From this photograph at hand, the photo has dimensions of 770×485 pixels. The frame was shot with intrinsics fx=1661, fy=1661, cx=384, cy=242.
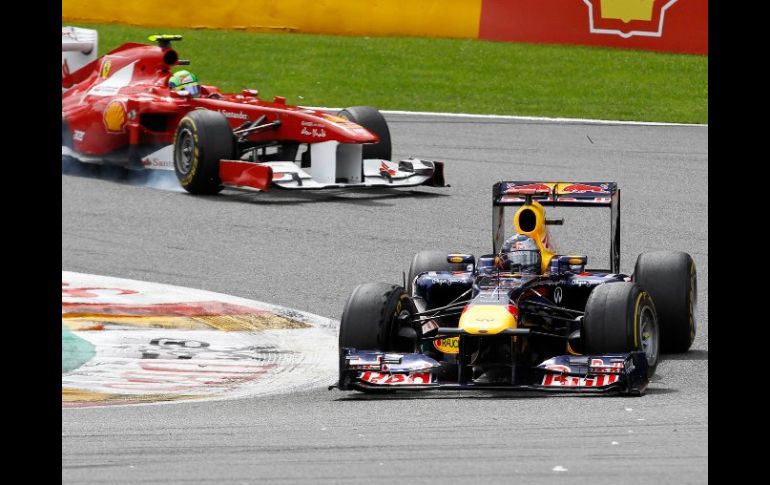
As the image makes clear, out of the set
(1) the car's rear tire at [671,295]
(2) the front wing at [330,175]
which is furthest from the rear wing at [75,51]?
(1) the car's rear tire at [671,295]

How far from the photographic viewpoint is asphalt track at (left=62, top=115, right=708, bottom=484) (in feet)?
22.7

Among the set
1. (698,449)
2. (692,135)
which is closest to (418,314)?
(698,449)

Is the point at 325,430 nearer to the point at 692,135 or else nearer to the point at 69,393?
the point at 69,393

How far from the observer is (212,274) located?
43.1 ft

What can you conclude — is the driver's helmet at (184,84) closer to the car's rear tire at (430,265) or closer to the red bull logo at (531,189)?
the car's rear tire at (430,265)

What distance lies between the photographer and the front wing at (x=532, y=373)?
28.6ft

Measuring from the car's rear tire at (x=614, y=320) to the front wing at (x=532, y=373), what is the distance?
4.7 inches

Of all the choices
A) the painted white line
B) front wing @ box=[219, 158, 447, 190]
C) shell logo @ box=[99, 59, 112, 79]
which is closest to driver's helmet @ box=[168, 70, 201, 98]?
shell logo @ box=[99, 59, 112, 79]

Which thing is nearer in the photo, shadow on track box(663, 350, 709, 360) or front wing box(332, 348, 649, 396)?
front wing box(332, 348, 649, 396)

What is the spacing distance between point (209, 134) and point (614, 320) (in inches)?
325

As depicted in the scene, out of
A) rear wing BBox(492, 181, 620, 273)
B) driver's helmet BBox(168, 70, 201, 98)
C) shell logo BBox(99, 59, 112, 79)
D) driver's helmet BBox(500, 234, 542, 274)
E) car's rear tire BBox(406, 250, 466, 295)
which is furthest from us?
shell logo BBox(99, 59, 112, 79)

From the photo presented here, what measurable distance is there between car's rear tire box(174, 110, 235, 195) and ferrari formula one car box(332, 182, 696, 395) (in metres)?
6.36

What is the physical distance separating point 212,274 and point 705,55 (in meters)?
13.5

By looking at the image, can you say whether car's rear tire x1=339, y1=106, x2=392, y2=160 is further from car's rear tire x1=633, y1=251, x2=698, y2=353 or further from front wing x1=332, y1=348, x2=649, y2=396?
front wing x1=332, y1=348, x2=649, y2=396
